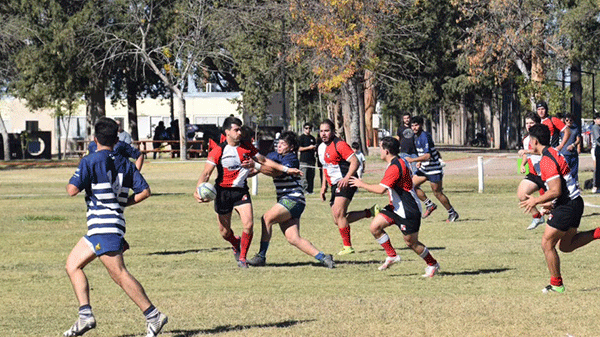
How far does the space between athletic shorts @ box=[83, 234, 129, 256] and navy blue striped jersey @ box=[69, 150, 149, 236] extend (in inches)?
1.3

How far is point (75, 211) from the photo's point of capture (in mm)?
25359

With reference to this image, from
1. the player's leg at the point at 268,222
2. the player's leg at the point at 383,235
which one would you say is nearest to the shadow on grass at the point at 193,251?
the player's leg at the point at 268,222

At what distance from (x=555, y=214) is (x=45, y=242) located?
9.54m

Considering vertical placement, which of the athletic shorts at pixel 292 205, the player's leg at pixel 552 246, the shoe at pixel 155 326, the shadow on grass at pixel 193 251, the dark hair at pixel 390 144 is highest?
the dark hair at pixel 390 144

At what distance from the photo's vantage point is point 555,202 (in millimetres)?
11469

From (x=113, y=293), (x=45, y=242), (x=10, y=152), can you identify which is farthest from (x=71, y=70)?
(x=113, y=293)

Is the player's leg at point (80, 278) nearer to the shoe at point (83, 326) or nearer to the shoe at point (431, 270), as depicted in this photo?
the shoe at point (83, 326)

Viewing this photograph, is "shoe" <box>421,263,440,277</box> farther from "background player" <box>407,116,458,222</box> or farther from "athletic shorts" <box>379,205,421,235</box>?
"background player" <box>407,116,458,222</box>

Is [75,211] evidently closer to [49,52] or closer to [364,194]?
[364,194]

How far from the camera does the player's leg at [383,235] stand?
13.7 metres

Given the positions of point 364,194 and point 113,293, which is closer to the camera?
point 113,293

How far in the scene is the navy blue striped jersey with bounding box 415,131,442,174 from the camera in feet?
70.0

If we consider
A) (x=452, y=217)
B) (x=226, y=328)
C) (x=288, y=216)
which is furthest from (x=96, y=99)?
(x=226, y=328)

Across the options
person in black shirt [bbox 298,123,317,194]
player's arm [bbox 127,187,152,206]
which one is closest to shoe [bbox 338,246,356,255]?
player's arm [bbox 127,187,152,206]
